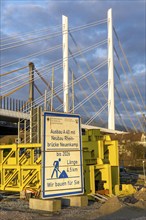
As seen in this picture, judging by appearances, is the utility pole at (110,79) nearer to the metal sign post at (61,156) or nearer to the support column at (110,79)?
the support column at (110,79)

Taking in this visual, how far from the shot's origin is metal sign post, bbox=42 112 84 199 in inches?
400

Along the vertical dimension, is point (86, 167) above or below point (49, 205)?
above

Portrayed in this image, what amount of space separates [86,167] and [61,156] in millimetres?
3745

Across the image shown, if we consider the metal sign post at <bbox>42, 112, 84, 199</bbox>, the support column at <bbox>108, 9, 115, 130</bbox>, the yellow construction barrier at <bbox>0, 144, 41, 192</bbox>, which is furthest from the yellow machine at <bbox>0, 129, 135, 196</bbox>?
the support column at <bbox>108, 9, 115, 130</bbox>

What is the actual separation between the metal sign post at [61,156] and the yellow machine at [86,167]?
3014 mm

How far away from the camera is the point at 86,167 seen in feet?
46.4

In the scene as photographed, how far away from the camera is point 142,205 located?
11.4 meters

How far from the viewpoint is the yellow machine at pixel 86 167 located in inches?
556

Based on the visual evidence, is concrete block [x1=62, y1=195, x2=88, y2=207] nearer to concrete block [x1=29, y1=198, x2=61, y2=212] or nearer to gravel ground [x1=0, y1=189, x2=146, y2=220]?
gravel ground [x1=0, y1=189, x2=146, y2=220]

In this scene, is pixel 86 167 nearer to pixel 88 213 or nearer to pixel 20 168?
pixel 20 168

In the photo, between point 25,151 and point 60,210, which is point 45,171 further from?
point 25,151

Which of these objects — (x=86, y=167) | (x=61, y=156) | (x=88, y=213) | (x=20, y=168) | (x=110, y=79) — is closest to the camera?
(x=88, y=213)

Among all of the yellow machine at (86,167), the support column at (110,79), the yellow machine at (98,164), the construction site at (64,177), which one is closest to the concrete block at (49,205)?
the construction site at (64,177)

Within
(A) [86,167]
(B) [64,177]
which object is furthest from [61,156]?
(A) [86,167]
